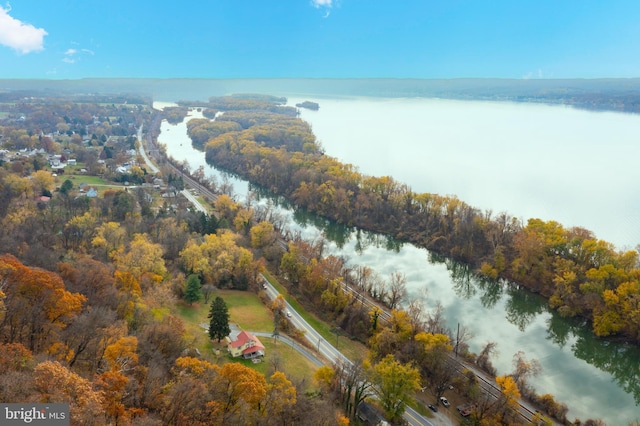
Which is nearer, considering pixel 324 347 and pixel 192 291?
pixel 324 347

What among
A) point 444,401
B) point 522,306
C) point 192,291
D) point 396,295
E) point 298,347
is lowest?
point 522,306

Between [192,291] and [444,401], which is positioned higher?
[192,291]

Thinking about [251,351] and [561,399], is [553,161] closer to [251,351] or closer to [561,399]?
[561,399]

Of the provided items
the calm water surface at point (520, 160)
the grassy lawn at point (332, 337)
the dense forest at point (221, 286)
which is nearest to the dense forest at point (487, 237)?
the dense forest at point (221, 286)

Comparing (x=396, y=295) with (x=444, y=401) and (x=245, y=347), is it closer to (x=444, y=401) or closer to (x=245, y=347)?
(x=444, y=401)

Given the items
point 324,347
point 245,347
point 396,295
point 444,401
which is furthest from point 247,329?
point 444,401
